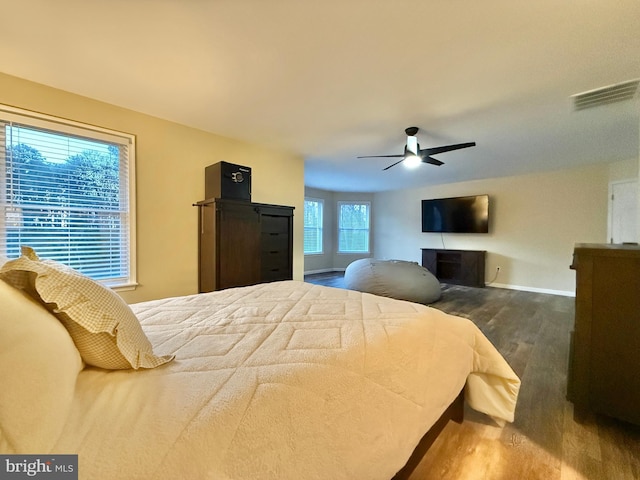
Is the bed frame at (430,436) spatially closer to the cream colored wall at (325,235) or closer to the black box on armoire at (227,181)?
the black box on armoire at (227,181)

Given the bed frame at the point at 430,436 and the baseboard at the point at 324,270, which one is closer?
the bed frame at the point at 430,436

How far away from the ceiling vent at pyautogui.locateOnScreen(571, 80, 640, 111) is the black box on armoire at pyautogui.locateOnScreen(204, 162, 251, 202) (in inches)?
132

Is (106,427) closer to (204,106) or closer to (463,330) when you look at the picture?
(463,330)

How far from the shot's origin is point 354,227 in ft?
26.2

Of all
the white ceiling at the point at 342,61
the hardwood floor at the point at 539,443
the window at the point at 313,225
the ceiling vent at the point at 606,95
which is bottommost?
the hardwood floor at the point at 539,443

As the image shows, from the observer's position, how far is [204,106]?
8.61 feet

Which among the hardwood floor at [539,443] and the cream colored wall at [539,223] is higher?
the cream colored wall at [539,223]

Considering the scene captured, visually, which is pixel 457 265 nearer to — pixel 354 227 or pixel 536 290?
pixel 536 290

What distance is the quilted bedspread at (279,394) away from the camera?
59 centimetres

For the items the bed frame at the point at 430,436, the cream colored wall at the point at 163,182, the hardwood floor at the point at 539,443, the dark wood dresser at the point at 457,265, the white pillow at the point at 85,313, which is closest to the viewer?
the white pillow at the point at 85,313

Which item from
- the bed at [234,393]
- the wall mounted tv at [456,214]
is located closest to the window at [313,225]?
the wall mounted tv at [456,214]

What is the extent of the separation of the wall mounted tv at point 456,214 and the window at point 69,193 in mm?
5990

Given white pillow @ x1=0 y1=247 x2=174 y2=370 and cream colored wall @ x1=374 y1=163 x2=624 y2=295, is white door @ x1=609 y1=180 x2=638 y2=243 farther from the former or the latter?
white pillow @ x1=0 y1=247 x2=174 y2=370

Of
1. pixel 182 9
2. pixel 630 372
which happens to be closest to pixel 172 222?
pixel 182 9
